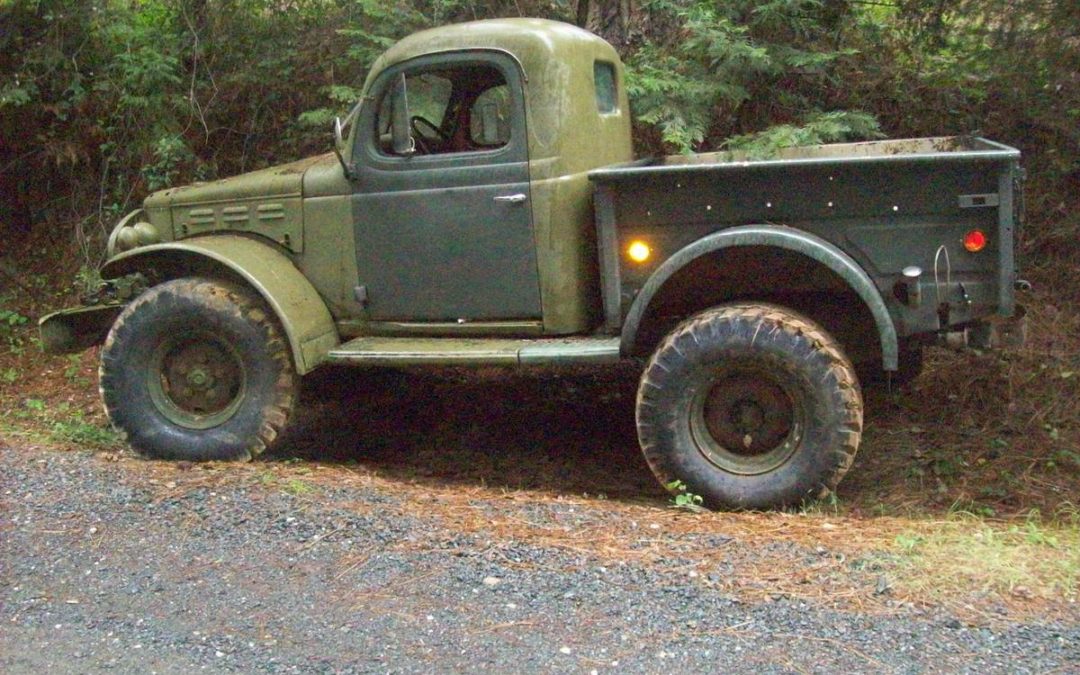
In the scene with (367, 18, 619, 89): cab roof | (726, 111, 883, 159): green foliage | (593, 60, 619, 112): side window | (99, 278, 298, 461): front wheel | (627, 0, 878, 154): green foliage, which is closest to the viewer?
(367, 18, 619, 89): cab roof

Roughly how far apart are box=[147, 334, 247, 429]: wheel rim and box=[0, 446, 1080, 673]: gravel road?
1.09 meters

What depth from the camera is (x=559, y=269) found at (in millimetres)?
5594

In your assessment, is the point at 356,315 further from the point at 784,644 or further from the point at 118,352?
the point at 784,644

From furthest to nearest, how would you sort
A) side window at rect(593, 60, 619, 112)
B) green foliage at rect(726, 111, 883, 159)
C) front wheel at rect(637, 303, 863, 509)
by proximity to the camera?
green foliage at rect(726, 111, 883, 159)
side window at rect(593, 60, 619, 112)
front wheel at rect(637, 303, 863, 509)

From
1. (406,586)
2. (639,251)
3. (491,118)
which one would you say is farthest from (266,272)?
(406,586)

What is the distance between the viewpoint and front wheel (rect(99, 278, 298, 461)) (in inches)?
232

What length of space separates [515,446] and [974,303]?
2.79 metres

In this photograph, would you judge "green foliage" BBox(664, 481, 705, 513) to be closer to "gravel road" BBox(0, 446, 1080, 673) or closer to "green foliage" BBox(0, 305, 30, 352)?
"gravel road" BBox(0, 446, 1080, 673)

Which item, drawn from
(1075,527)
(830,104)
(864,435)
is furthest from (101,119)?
(1075,527)

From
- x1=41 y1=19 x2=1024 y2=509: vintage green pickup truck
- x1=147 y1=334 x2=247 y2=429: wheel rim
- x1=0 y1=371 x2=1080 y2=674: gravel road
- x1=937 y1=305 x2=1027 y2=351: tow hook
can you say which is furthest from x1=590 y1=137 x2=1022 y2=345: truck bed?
x1=147 y1=334 x2=247 y2=429: wheel rim

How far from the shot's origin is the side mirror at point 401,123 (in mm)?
5758

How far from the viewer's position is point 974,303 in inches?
196

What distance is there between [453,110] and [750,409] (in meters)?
2.29

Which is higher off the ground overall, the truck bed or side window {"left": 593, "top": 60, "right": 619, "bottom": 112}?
side window {"left": 593, "top": 60, "right": 619, "bottom": 112}
